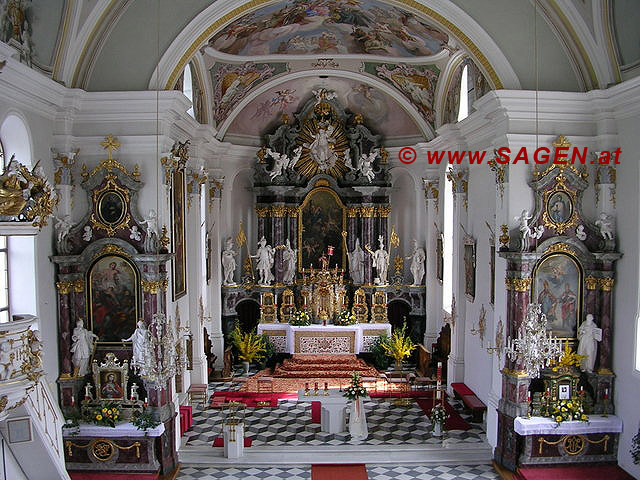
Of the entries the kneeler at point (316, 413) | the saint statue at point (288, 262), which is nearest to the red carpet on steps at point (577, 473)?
the kneeler at point (316, 413)

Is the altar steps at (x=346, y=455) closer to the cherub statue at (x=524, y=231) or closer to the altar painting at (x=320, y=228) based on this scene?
the cherub statue at (x=524, y=231)

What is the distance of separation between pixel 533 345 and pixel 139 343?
727cm

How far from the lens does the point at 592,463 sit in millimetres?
12047

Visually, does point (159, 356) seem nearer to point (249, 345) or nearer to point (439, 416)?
point (439, 416)

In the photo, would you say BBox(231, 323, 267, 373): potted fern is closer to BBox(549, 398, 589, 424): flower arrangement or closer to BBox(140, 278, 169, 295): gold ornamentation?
Result: BBox(140, 278, 169, 295): gold ornamentation

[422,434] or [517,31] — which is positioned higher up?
[517,31]

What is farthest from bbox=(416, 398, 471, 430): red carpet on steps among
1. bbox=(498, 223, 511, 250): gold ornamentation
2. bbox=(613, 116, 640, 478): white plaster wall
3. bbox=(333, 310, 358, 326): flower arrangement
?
bbox=(498, 223, 511, 250): gold ornamentation

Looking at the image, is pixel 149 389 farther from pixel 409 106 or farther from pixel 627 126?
pixel 409 106

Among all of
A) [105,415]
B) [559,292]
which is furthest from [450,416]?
[105,415]

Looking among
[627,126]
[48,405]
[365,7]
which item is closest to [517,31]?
[627,126]

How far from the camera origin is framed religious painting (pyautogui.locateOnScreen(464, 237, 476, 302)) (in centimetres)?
1579

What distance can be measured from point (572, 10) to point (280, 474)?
10553 mm

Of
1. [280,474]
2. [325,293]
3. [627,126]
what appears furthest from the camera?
[325,293]

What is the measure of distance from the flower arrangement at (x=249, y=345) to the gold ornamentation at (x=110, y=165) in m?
8.98
